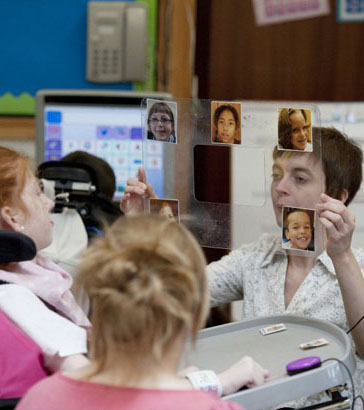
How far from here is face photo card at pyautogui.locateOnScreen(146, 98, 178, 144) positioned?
4.92 feet

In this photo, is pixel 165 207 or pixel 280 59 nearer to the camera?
pixel 165 207

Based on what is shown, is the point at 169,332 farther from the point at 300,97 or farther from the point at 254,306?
the point at 300,97

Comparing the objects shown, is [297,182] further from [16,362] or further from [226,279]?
[16,362]

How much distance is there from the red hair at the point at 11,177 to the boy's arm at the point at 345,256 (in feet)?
1.92

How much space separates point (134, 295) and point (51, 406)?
0.18 metres

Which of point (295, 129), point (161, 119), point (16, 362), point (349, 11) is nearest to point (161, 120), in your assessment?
point (161, 119)

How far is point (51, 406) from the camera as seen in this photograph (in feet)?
2.98

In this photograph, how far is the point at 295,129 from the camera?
1.42m

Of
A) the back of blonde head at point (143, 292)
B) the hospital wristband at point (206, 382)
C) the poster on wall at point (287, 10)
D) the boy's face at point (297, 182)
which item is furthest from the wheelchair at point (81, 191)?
the poster on wall at point (287, 10)

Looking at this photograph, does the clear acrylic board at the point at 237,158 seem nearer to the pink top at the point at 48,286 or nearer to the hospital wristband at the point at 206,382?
the pink top at the point at 48,286

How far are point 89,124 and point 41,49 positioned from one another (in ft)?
2.07

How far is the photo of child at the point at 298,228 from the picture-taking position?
1.46 meters

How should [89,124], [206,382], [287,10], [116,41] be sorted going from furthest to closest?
[287,10], [116,41], [89,124], [206,382]

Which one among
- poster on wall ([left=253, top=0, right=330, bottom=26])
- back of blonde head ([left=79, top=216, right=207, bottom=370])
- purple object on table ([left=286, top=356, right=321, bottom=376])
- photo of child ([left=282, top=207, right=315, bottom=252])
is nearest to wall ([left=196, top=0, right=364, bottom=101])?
poster on wall ([left=253, top=0, right=330, bottom=26])
